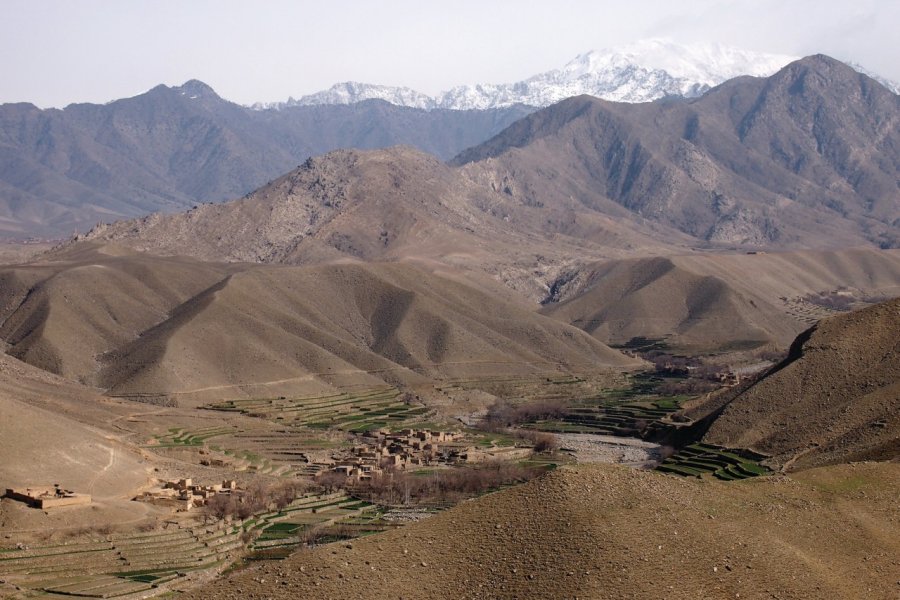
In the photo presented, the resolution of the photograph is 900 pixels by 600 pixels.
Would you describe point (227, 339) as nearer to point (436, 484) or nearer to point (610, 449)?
point (610, 449)

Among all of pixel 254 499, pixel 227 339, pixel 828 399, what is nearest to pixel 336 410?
pixel 227 339

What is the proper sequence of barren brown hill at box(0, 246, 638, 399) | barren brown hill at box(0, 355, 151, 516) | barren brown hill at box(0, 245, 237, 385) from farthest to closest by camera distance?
barren brown hill at box(0, 245, 237, 385) → barren brown hill at box(0, 246, 638, 399) → barren brown hill at box(0, 355, 151, 516)

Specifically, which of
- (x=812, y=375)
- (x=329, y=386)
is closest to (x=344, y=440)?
(x=329, y=386)

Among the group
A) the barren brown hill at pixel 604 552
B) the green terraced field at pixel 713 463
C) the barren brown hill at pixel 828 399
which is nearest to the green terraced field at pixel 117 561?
the barren brown hill at pixel 604 552

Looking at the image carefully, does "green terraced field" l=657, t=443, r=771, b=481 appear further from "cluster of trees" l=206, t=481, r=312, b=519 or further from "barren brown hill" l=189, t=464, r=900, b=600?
"barren brown hill" l=189, t=464, r=900, b=600

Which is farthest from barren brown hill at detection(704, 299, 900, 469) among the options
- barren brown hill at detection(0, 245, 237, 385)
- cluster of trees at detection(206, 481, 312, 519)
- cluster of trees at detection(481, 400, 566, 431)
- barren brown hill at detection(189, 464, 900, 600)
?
barren brown hill at detection(0, 245, 237, 385)

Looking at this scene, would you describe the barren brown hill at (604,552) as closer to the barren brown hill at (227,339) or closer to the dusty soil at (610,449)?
the dusty soil at (610,449)
